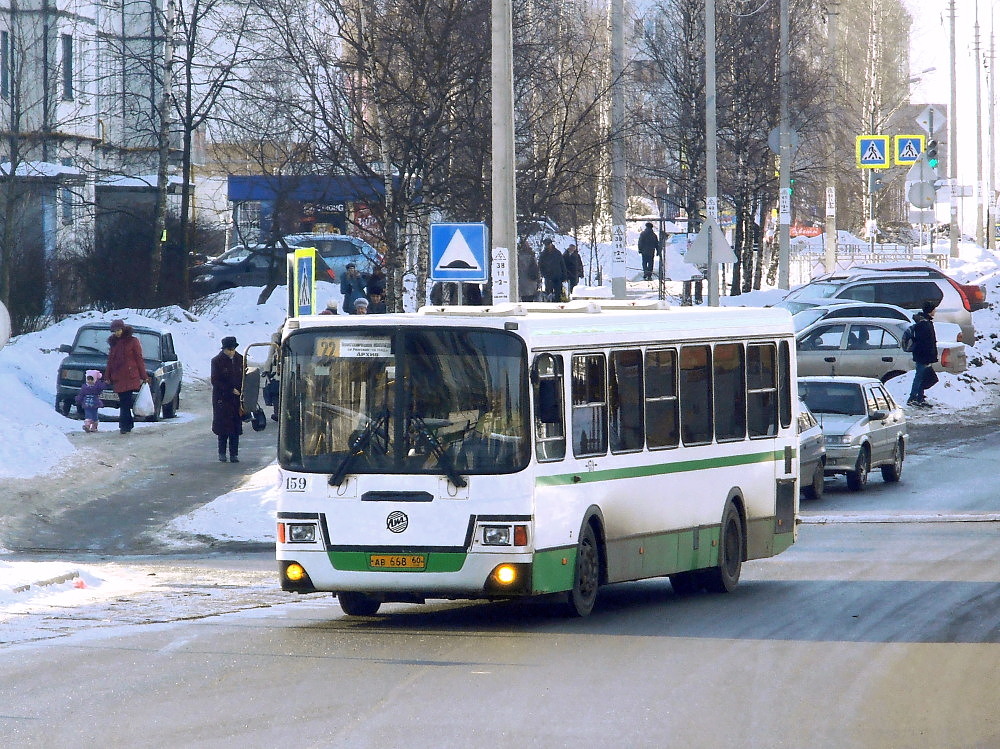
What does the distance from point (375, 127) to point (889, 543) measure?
43.3 ft

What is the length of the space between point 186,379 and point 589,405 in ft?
83.9

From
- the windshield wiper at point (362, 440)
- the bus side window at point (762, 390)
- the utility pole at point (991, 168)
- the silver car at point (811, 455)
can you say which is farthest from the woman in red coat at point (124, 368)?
the utility pole at point (991, 168)

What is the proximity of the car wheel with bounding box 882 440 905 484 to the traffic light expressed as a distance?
2210 cm

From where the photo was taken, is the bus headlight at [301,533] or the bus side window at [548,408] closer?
the bus side window at [548,408]

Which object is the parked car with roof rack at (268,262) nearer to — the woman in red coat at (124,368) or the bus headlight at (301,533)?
the woman in red coat at (124,368)

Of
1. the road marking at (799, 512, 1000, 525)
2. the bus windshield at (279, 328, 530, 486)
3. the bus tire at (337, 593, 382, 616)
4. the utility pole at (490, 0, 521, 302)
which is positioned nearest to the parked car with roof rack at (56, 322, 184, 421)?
the utility pole at (490, 0, 521, 302)

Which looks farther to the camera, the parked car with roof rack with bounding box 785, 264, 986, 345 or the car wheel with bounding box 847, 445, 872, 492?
the parked car with roof rack with bounding box 785, 264, 986, 345

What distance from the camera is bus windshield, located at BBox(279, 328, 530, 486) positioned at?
11391 mm

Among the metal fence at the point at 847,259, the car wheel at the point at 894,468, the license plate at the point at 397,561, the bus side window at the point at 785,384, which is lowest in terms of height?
the car wheel at the point at 894,468

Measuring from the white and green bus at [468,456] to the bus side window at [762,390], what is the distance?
1772 millimetres

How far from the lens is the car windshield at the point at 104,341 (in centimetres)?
3003

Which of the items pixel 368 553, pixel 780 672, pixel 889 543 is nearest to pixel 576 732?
pixel 780 672

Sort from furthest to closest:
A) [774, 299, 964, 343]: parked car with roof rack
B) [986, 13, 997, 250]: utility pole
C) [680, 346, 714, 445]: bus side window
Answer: [986, 13, 997, 250]: utility pole → [774, 299, 964, 343]: parked car with roof rack → [680, 346, 714, 445]: bus side window

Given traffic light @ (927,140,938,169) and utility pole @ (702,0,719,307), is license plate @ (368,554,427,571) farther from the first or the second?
traffic light @ (927,140,938,169)
